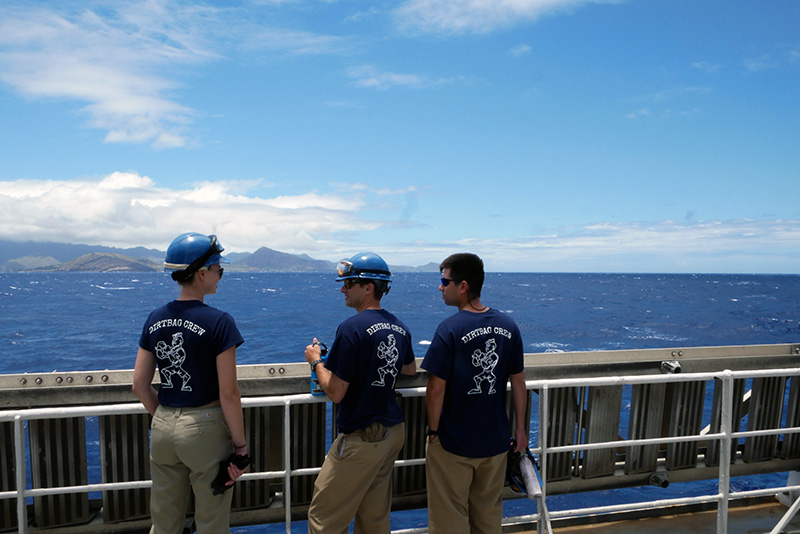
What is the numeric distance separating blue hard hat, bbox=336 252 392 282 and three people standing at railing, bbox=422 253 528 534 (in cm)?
Answer: 37

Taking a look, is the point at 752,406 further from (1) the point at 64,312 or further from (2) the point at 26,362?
(1) the point at 64,312

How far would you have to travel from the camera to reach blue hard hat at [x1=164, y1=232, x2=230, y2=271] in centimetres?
287

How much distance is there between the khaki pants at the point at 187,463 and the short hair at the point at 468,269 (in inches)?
62.1

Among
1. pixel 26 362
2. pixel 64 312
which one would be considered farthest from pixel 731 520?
pixel 64 312

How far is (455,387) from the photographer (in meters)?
3.17

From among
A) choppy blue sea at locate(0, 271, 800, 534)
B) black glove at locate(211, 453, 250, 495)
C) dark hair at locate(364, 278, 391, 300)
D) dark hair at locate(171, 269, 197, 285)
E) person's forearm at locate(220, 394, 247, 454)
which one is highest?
dark hair at locate(171, 269, 197, 285)

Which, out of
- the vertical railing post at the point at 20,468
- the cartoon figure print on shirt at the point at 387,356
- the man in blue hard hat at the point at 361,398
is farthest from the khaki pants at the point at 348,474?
the vertical railing post at the point at 20,468

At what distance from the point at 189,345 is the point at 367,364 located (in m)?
0.97

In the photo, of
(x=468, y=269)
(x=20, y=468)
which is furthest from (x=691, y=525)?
(x=20, y=468)

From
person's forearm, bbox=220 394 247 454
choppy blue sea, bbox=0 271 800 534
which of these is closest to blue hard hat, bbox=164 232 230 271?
person's forearm, bbox=220 394 247 454

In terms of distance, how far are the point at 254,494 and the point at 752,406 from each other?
13.9 feet

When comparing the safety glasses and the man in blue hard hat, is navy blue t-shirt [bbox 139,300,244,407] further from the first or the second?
the safety glasses

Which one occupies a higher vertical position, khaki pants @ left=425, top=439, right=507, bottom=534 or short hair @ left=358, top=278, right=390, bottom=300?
short hair @ left=358, top=278, right=390, bottom=300

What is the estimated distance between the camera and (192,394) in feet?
9.25
